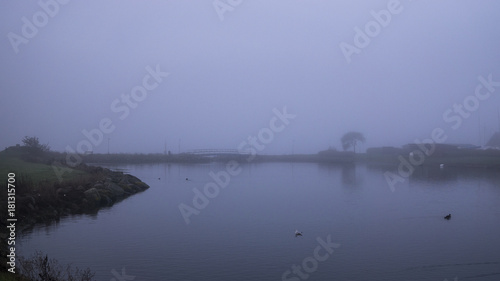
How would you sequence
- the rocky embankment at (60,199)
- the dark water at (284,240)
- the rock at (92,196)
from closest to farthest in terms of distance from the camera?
the dark water at (284,240) → the rocky embankment at (60,199) → the rock at (92,196)

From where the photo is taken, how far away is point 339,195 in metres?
24.6

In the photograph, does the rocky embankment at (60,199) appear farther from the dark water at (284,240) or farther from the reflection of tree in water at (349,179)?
the reflection of tree in water at (349,179)

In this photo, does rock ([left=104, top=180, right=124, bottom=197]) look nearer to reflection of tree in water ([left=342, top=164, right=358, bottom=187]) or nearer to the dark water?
the dark water

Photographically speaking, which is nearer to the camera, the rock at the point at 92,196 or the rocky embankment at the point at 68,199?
the rocky embankment at the point at 68,199

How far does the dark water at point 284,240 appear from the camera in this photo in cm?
997

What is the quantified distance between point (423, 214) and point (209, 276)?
36.9 feet

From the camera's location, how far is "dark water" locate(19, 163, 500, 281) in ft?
32.7

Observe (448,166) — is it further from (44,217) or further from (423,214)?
(44,217)

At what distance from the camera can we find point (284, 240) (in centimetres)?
1292

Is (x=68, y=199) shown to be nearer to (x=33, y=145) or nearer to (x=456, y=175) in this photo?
(x=33, y=145)

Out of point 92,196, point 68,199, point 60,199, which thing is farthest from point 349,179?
point 60,199

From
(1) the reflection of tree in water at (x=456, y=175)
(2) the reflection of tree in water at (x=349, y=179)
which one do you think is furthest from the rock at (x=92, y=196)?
(1) the reflection of tree in water at (x=456, y=175)

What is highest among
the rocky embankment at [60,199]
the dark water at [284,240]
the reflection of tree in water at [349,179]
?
the reflection of tree in water at [349,179]

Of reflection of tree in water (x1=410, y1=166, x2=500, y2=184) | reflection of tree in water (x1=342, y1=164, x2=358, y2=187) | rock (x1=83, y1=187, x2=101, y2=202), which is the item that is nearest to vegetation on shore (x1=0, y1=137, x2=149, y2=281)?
rock (x1=83, y1=187, x2=101, y2=202)
